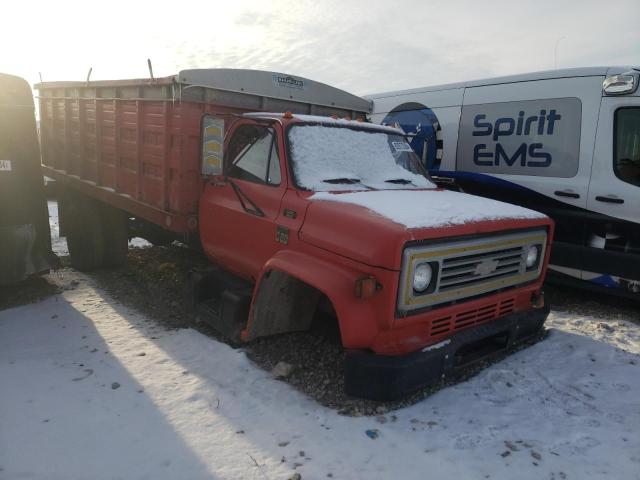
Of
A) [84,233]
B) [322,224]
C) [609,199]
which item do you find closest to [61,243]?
[84,233]

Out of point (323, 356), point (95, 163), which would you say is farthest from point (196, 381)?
point (95, 163)

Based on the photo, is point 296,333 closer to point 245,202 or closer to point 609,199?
point 245,202

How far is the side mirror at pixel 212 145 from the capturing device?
155 inches

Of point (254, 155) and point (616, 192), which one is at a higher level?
point (254, 155)

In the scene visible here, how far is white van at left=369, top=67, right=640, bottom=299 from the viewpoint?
4.98m

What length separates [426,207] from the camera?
11.1ft

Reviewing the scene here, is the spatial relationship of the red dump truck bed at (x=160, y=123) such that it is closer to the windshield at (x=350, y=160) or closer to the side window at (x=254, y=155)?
the side window at (x=254, y=155)

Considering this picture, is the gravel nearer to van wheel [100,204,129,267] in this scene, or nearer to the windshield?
van wheel [100,204,129,267]

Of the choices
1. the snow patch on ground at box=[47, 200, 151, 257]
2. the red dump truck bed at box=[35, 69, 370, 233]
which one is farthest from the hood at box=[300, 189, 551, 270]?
the snow patch on ground at box=[47, 200, 151, 257]

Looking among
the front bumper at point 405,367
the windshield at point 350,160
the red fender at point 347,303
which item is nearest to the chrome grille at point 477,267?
the front bumper at point 405,367

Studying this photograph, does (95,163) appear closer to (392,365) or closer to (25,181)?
(25,181)

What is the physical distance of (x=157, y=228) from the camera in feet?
20.2

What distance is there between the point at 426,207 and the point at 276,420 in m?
1.78

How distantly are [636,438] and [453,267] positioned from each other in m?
1.52
